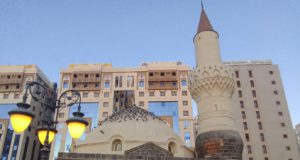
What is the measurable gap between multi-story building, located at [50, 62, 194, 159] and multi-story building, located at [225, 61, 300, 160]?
8.81 metres

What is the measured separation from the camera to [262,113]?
45250mm

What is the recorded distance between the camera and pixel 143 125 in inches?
744

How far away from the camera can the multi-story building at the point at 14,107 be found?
46.7 m

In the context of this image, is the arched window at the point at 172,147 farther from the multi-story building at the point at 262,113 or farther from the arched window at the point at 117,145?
the multi-story building at the point at 262,113

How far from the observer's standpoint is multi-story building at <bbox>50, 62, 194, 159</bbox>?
48.4 meters

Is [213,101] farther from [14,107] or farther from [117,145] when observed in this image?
[14,107]

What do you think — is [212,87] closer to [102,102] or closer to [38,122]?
[102,102]

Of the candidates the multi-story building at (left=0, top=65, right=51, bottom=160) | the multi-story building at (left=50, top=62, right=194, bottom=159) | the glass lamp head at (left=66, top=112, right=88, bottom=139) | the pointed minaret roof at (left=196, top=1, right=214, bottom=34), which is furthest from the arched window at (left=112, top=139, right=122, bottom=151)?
the multi-story building at (left=0, top=65, right=51, bottom=160)

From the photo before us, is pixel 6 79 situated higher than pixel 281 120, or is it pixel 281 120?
pixel 6 79

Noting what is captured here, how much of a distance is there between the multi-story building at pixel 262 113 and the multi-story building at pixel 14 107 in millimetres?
35277

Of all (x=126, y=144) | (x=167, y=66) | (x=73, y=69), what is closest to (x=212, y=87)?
(x=126, y=144)

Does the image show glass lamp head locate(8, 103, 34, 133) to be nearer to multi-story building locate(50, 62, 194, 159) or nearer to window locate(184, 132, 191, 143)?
window locate(184, 132, 191, 143)

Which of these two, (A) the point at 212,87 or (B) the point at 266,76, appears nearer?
(A) the point at 212,87

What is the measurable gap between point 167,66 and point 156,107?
7.84m
